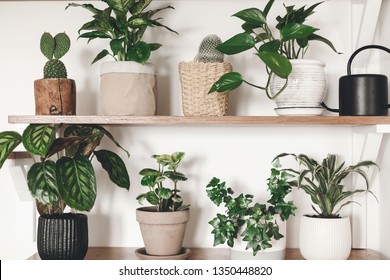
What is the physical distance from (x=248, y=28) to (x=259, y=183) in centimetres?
45

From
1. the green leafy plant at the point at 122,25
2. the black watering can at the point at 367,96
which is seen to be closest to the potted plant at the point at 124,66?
the green leafy plant at the point at 122,25

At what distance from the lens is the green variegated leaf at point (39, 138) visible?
1289 mm

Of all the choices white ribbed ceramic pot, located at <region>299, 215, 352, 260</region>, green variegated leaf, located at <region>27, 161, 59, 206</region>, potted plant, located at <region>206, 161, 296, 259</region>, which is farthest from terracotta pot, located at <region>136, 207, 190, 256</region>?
white ribbed ceramic pot, located at <region>299, 215, 352, 260</region>

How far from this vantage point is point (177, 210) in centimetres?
144

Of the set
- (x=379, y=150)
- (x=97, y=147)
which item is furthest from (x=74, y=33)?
(x=379, y=150)

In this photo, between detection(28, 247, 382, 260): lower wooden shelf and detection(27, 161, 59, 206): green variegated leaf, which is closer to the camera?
detection(27, 161, 59, 206): green variegated leaf

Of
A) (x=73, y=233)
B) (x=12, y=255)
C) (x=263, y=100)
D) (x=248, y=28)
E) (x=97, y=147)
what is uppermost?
(x=248, y=28)

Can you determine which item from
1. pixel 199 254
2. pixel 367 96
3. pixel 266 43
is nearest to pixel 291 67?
pixel 266 43

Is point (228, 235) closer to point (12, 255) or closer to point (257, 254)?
point (257, 254)

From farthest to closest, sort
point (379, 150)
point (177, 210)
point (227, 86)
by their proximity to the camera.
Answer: point (379, 150), point (177, 210), point (227, 86)

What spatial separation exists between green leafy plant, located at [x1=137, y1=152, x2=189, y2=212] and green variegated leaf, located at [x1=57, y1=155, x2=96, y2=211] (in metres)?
0.15

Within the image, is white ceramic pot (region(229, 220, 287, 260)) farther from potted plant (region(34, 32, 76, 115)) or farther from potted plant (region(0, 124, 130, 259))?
potted plant (region(34, 32, 76, 115))

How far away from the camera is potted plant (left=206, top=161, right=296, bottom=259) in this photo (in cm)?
134

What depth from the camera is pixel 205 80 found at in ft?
4.56
